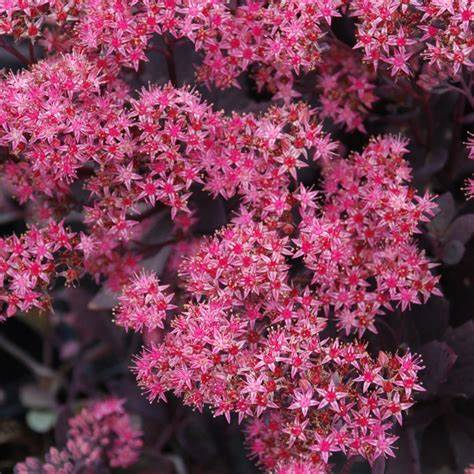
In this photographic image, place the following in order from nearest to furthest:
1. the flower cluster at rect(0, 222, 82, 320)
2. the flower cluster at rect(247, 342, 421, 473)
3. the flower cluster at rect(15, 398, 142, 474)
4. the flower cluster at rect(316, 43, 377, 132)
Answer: the flower cluster at rect(247, 342, 421, 473) < the flower cluster at rect(0, 222, 82, 320) < the flower cluster at rect(316, 43, 377, 132) < the flower cluster at rect(15, 398, 142, 474)

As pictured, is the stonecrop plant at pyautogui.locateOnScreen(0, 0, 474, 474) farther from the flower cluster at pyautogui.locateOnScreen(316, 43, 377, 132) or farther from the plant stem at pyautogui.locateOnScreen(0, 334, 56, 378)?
the plant stem at pyautogui.locateOnScreen(0, 334, 56, 378)

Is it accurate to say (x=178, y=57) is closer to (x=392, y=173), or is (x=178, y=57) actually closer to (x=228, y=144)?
(x=228, y=144)

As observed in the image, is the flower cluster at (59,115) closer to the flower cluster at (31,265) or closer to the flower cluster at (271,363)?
the flower cluster at (31,265)

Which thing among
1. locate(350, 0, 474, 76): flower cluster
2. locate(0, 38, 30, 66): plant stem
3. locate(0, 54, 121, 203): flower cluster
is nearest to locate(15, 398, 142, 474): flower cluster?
locate(0, 54, 121, 203): flower cluster

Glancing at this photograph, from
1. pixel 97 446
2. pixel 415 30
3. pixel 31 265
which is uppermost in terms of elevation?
pixel 415 30

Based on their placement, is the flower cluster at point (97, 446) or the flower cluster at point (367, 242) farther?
the flower cluster at point (97, 446)

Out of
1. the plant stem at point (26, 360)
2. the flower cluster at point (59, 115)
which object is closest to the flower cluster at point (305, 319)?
the flower cluster at point (59, 115)

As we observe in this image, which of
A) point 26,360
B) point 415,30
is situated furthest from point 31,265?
point 26,360

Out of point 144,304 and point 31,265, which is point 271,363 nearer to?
point 144,304
